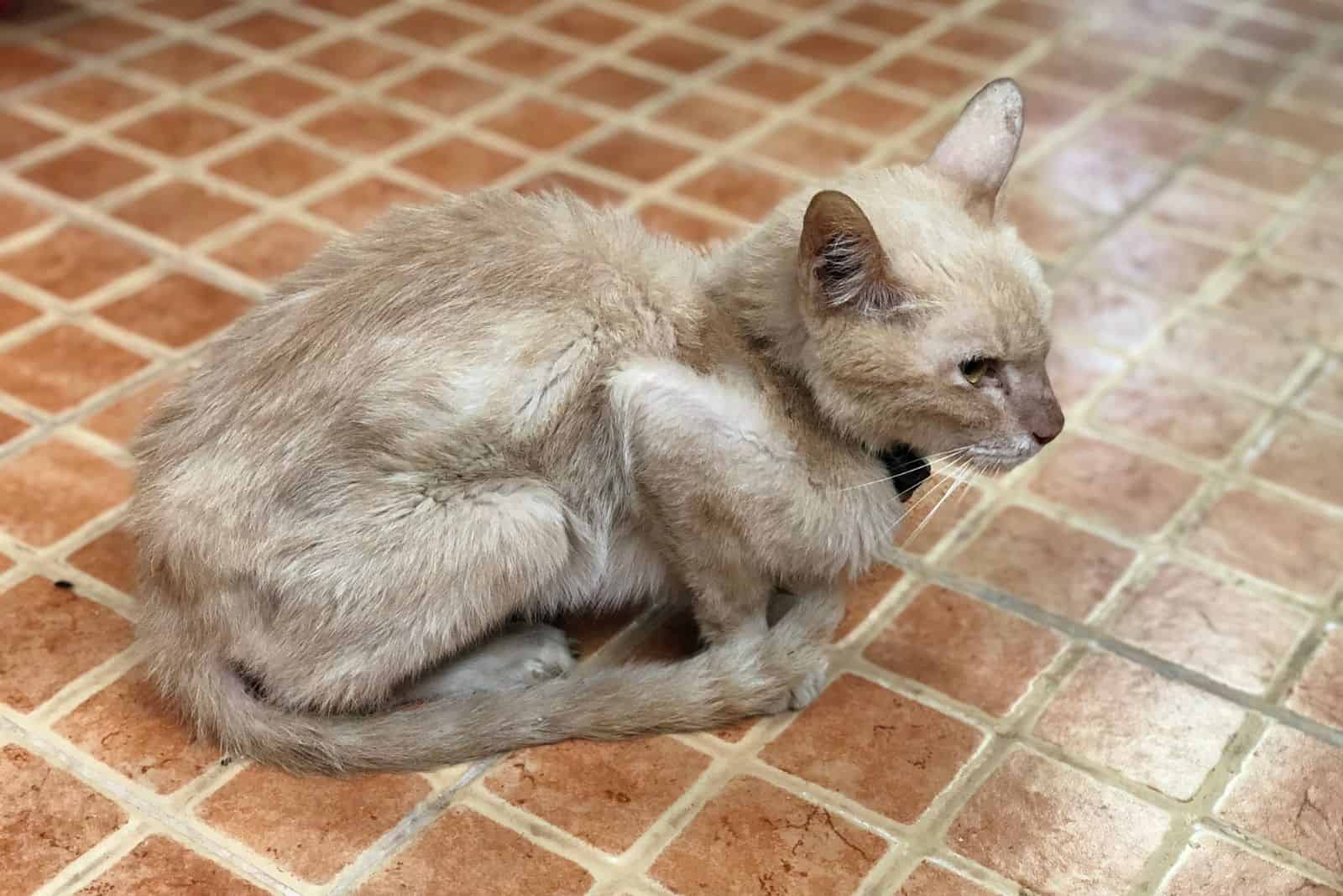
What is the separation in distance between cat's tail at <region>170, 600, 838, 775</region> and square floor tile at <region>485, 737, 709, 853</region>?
2 cm

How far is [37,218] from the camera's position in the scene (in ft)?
9.33

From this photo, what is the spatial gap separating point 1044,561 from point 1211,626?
0.25 metres

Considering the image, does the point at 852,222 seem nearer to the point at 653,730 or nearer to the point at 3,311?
the point at 653,730

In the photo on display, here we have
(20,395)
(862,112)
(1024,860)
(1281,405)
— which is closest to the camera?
(1024,860)

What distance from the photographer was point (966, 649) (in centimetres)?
207

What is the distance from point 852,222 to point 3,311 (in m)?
1.63

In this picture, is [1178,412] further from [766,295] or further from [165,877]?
[165,877]

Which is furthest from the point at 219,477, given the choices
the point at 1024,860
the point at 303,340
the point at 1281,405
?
the point at 1281,405

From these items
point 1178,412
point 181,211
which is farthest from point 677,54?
point 1178,412

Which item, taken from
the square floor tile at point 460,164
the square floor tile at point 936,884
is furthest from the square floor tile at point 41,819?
the square floor tile at point 460,164

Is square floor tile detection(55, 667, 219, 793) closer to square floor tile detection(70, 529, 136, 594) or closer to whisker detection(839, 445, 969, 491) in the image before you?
square floor tile detection(70, 529, 136, 594)

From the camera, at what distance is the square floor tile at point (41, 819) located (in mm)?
1684

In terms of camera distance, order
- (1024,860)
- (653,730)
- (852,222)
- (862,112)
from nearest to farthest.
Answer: (852,222)
(1024,860)
(653,730)
(862,112)

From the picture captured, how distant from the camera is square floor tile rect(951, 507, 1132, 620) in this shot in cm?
217
